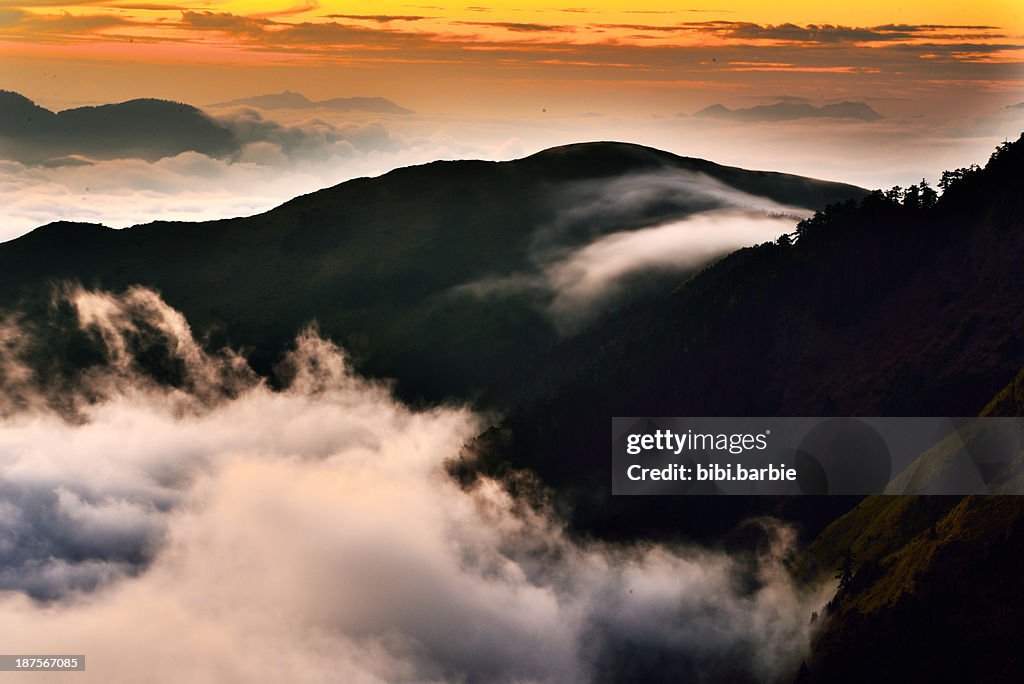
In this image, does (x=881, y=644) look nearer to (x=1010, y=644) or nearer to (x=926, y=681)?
(x=926, y=681)

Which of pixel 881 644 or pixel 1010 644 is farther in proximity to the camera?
pixel 881 644

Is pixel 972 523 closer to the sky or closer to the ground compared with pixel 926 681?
closer to the sky

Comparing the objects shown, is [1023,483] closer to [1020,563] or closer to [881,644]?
[1020,563]

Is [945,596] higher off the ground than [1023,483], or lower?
lower

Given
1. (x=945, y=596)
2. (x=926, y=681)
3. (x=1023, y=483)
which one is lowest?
(x=926, y=681)

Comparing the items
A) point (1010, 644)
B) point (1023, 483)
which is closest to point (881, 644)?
point (1010, 644)

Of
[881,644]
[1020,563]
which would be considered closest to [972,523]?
[1020,563]

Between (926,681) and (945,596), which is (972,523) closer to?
(945,596)

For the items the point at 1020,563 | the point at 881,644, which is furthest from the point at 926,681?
the point at 1020,563
